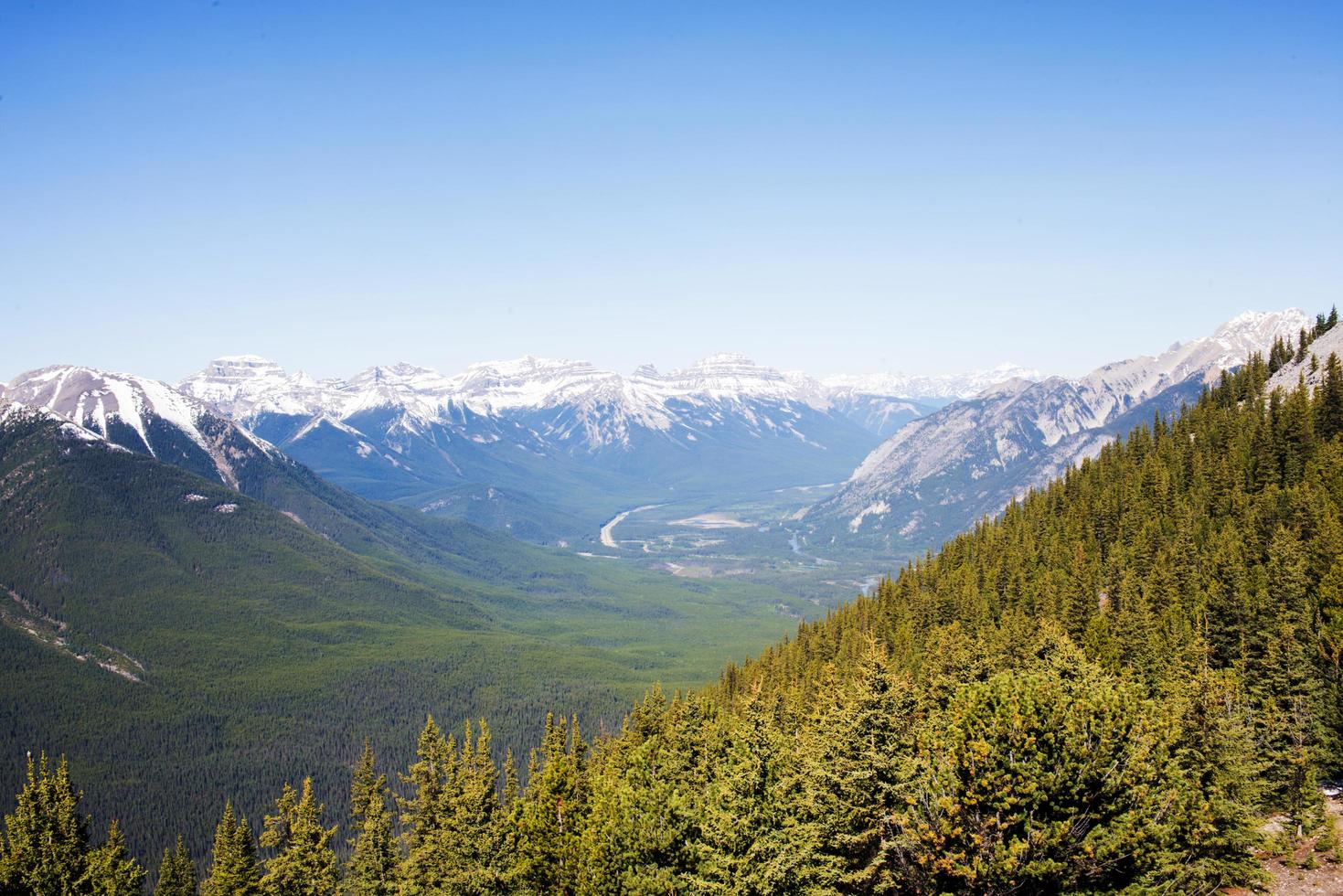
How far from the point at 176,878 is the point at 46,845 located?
11.8 meters

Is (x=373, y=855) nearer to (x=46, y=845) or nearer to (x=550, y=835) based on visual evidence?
(x=550, y=835)

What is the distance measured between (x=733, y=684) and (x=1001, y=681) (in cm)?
8023

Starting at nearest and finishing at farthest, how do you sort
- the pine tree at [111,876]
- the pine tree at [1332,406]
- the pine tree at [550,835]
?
the pine tree at [550,835], the pine tree at [111,876], the pine tree at [1332,406]

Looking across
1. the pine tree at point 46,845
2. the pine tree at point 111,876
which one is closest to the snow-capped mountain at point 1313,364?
the pine tree at point 111,876

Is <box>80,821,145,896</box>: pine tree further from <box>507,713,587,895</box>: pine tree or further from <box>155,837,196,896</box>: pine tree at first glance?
<box>507,713,587,895</box>: pine tree

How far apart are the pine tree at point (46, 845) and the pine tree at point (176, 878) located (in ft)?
21.9

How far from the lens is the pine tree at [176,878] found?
76.9m

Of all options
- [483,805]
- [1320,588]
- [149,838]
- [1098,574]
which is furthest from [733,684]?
[149,838]

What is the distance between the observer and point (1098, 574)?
10150 centimetres

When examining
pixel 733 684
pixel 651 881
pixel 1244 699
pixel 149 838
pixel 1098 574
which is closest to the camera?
pixel 651 881

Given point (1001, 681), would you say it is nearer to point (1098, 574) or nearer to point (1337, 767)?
point (1337, 767)

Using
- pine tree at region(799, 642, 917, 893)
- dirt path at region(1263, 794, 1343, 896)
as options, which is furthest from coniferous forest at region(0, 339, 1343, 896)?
dirt path at region(1263, 794, 1343, 896)

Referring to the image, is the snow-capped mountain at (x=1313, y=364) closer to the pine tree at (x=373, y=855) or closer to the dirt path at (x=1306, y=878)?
the dirt path at (x=1306, y=878)

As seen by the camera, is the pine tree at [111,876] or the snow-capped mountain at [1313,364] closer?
the pine tree at [111,876]
